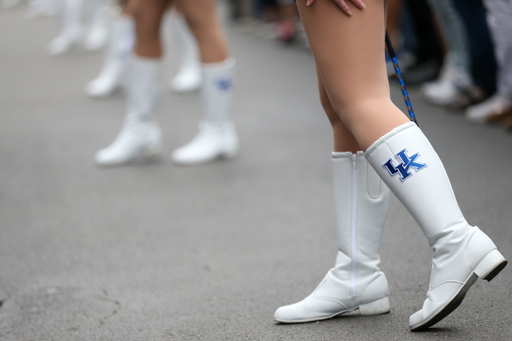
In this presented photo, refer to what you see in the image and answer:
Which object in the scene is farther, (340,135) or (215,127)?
(215,127)

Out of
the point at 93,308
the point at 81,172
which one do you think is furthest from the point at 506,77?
the point at 93,308

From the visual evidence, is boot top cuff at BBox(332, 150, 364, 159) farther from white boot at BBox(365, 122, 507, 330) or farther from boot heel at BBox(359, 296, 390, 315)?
boot heel at BBox(359, 296, 390, 315)

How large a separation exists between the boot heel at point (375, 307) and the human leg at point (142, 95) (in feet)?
6.35

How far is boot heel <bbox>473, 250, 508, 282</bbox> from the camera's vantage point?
131 centimetres

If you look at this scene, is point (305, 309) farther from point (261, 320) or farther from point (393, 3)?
point (393, 3)

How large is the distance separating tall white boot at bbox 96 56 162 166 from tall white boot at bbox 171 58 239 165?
0.51ft

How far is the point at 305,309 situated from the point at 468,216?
1.00 m

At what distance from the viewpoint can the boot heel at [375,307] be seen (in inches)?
64.4

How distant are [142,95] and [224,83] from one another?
0.40 metres

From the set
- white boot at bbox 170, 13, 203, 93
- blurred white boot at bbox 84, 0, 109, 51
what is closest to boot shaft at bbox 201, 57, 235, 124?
white boot at bbox 170, 13, 203, 93

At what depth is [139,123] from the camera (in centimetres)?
337

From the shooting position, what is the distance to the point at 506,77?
345 cm

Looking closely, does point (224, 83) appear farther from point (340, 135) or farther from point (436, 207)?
point (436, 207)

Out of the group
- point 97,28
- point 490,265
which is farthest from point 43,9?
point 490,265
